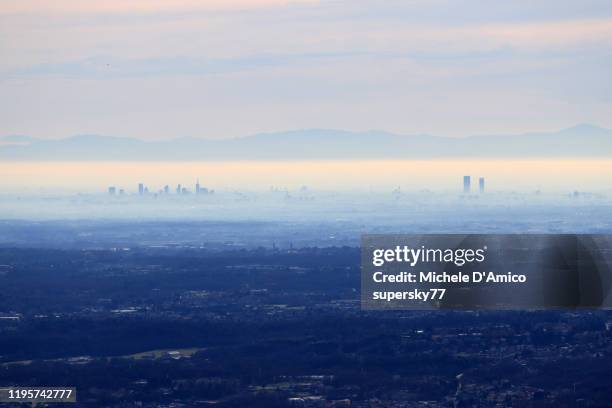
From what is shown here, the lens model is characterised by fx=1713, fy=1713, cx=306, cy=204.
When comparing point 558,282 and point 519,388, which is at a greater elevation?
point 558,282

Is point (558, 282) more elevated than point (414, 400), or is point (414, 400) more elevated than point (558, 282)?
point (558, 282)

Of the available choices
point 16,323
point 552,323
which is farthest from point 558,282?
point 16,323

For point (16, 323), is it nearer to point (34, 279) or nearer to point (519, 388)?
point (34, 279)

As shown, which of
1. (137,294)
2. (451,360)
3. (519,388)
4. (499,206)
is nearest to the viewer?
(519,388)

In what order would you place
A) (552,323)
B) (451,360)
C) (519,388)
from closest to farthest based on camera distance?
1. (519,388)
2. (451,360)
3. (552,323)

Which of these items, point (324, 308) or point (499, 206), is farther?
point (499, 206)

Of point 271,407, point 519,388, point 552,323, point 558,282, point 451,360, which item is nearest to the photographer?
point 558,282

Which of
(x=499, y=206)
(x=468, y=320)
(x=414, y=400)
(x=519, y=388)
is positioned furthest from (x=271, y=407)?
(x=499, y=206)

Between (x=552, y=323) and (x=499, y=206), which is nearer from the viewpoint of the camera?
(x=552, y=323)

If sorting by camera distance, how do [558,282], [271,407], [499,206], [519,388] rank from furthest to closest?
[499,206]
[519,388]
[271,407]
[558,282]

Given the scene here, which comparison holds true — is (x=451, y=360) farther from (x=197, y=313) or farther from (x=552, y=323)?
(x=197, y=313)
